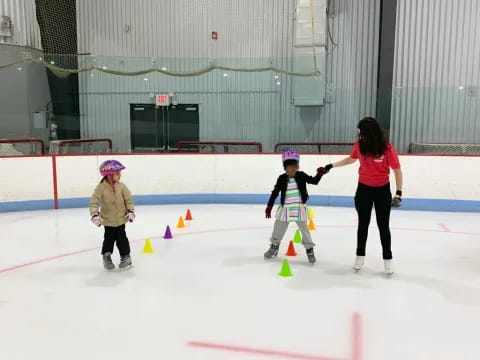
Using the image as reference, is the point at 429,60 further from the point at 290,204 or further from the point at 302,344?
the point at 302,344

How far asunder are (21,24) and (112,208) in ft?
26.5

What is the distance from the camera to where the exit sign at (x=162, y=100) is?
749 cm

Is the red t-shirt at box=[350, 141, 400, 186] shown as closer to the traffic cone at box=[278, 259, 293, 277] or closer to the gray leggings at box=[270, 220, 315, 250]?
the gray leggings at box=[270, 220, 315, 250]

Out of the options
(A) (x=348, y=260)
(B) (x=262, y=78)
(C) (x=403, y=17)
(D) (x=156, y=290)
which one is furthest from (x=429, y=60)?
(D) (x=156, y=290)

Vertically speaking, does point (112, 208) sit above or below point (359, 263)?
above

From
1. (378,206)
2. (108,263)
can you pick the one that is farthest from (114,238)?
(378,206)

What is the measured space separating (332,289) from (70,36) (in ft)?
32.7

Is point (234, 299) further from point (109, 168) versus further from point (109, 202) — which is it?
point (109, 168)

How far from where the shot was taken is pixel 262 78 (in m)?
7.69

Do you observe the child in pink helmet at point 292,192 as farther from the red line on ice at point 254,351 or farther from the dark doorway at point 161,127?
the dark doorway at point 161,127

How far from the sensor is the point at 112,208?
356 cm

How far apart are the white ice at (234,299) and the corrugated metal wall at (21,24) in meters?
6.19

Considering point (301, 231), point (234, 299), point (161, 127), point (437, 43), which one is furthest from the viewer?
point (437, 43)

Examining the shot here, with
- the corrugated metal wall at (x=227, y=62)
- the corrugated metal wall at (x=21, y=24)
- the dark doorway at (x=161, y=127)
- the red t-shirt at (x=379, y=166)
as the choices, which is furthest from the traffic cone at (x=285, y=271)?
the corrugated metal wall at (x=21, y=24)
